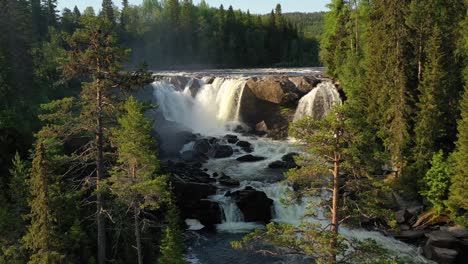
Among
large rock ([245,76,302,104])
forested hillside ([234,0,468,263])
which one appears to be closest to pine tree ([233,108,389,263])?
forested hillside ([234,0,468,263])

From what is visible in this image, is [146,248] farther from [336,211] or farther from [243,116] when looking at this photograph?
[243,116]

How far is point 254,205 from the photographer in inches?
1184

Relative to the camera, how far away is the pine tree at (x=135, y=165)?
16.5m

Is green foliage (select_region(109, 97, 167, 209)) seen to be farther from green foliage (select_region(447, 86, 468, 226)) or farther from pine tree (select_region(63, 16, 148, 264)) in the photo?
green foliage (select_region(447, 86, 468, 226))

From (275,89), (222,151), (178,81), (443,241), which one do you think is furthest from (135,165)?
(178,81)

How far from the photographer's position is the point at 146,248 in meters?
22.3

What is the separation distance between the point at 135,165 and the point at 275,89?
32.9m

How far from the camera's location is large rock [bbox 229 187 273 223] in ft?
97.6

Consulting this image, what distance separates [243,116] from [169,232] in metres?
35.0

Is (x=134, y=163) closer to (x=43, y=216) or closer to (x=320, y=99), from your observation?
(x=43, y=216)

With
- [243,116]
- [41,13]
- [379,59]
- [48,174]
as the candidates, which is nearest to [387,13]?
[379,59]

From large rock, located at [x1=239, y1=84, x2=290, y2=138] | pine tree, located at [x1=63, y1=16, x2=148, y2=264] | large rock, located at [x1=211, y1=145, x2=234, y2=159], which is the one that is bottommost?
large rock, located at [x1=211, y1=145, x2=234, y2=159]

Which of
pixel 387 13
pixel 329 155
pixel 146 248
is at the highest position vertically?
pixel 387 13

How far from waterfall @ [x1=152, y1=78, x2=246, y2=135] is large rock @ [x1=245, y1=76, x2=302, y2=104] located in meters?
2.54
